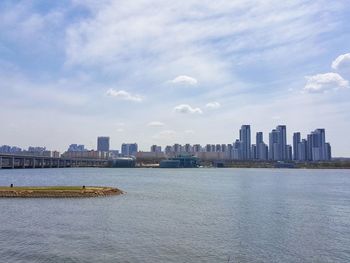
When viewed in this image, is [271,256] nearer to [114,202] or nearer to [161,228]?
[161,228]

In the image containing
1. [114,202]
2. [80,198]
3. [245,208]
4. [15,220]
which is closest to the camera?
[15,220]

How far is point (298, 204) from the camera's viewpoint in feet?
256

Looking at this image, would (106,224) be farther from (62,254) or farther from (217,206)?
(217,206)

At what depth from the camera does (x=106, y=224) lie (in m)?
51.4

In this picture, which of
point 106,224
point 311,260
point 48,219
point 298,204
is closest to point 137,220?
point 106,224

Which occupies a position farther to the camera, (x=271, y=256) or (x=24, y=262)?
(x=271, y=256)

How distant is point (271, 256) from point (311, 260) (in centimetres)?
325

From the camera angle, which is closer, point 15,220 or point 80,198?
point 15,220

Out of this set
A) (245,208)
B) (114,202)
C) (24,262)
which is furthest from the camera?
(114,202)

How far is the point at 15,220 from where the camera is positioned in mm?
52875

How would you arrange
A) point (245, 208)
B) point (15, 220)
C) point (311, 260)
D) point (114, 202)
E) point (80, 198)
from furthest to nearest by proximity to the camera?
point (80, 198)
point (114, 202)
point (245, 208)
point (15, 220)
point (311, 260)

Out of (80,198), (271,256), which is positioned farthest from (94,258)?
(80,198)

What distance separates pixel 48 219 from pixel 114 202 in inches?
906

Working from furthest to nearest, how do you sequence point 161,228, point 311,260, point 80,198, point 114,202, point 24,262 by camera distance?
point 80,198 < point 114,202 < point 161,228 < point 311,260 < point 24,262
